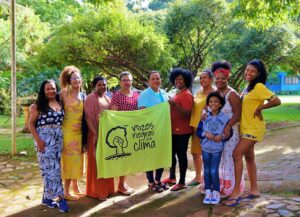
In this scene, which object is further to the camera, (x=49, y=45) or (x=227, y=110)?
(x=49, y=45)

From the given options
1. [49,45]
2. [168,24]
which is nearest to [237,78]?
[168,24]

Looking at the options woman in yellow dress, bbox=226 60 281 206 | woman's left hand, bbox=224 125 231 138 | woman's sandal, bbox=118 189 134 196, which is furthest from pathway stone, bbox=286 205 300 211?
A: woman's sandal, bbox=118 189 134 196

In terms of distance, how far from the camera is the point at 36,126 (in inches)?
172

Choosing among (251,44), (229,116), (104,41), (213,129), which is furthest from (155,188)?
(251,44)

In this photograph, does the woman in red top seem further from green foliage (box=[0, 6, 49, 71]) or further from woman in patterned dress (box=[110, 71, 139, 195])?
green foliage (box=[0, 6, 49, 71])

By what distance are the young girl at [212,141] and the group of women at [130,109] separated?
0.35ft

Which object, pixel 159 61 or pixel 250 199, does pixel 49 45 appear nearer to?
pixel 159 61

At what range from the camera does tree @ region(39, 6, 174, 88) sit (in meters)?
9.55

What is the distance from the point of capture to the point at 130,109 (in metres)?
4.93

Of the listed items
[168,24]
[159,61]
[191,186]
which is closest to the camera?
[191,186]

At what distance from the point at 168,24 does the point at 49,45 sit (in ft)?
13.2

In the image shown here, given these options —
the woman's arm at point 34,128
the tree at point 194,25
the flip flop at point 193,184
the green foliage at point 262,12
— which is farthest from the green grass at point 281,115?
the woman's arm at point 34,128

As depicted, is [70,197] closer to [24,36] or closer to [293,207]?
[293,207]

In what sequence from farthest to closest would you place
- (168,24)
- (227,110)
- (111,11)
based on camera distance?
(168,24) → (111,11) → (227,110)
